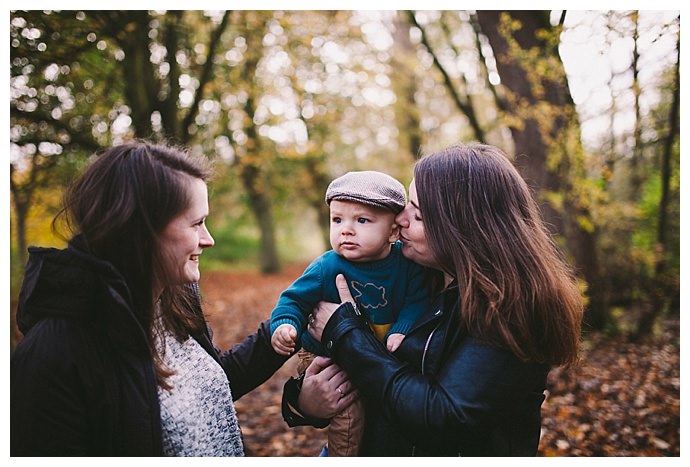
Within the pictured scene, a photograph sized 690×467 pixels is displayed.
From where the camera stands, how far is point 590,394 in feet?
17.1

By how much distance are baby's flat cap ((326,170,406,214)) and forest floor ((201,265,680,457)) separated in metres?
1.62

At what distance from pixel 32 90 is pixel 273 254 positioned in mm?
12403

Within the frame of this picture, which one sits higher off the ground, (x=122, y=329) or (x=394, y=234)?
(x=394, y=234)

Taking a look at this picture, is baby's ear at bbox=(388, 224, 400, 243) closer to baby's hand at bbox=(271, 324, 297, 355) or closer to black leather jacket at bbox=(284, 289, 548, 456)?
black leather jacket at bbox=(284, 289, 548, 456)

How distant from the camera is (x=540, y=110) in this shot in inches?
203

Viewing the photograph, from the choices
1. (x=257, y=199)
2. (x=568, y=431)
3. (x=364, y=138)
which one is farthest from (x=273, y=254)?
(x=568, y=431)

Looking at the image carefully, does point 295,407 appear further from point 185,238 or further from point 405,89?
point 405,89

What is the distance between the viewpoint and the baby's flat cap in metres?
2.10

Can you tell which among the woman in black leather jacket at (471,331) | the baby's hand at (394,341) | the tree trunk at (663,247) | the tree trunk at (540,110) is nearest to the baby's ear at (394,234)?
the woman in black leather jacket at (471,331)

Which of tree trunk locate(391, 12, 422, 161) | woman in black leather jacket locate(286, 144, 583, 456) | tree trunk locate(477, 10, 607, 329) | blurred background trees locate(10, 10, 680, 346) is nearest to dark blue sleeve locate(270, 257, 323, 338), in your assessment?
woman in black leather jacket locate(286, 144, 583, 456)

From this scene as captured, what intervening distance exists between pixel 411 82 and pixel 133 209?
33.6 ft

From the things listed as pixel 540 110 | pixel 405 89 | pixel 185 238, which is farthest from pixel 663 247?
pixel 405 89

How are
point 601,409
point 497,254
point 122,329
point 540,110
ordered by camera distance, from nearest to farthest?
point 122,329 < point 497,254 < point 601,409 < point 540,110

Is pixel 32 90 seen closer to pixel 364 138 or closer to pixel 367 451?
pixel 367 451
